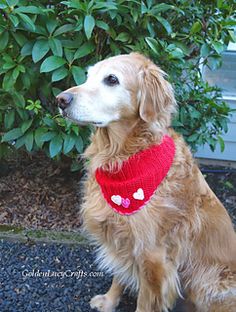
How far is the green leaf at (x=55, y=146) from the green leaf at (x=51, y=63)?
0.54 meters

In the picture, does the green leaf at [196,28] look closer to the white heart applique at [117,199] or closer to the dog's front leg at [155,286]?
the white heart applique at [117,199]

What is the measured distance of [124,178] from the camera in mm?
2553

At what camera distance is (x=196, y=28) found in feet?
11.0

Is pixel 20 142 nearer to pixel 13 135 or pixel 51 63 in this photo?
pixel 13 135

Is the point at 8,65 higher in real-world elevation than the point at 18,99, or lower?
higher

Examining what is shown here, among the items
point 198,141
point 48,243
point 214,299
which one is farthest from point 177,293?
point 198,141

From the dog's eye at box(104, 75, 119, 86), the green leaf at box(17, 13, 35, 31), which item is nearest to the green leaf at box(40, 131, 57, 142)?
the green leaf at box(17, 13, 35, 31)

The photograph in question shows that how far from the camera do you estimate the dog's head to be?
236cm

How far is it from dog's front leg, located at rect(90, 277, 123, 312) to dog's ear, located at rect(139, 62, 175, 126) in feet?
3.81

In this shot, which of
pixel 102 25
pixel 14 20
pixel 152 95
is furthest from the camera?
pixel 102 25

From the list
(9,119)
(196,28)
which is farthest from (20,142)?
(196,28)

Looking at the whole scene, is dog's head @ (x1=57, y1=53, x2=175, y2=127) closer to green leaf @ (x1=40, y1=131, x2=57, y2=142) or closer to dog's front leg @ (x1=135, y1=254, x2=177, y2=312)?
dog's front leg @ (x1=135, y1=254, x2=177, y2=312)

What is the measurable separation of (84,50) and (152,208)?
4.28 ft

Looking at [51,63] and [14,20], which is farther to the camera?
[51,63]
